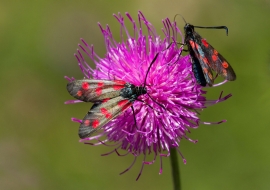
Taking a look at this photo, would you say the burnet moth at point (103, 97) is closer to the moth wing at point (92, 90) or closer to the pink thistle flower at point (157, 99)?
the moth wing at point (92, 90)

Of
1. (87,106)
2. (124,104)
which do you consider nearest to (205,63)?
(124,104)

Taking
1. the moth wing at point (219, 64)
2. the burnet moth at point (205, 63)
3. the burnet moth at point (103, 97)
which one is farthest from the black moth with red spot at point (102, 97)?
the moth wing at point (219, 64)

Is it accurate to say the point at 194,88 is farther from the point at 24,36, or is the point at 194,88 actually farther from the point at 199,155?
the point at 24,36

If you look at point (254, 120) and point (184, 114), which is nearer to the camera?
point (184, 114)

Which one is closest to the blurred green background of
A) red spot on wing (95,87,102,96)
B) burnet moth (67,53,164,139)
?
burnet moth (67,53,164,139)

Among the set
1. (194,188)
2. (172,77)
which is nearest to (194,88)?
(172,77)
